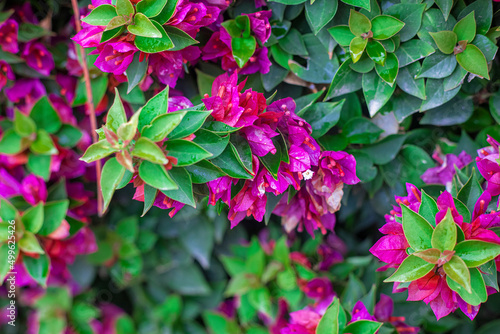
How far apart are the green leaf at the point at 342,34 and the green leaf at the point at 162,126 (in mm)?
374

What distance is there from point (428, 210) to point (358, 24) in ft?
1.19

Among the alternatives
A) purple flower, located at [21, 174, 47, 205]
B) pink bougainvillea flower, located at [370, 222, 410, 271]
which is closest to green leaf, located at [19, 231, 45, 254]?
purple flower, located at [21, 174, 47, 205]

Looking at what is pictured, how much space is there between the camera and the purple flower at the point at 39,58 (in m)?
1.00

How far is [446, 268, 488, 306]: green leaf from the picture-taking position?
0.62 m

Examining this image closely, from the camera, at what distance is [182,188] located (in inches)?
24.6

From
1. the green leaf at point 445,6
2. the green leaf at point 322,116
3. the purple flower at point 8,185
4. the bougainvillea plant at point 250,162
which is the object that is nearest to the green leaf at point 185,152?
the bougainvillea plant at point 250,162

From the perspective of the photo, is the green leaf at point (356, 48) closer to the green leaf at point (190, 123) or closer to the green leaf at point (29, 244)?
the green leaf at point (190, 123)

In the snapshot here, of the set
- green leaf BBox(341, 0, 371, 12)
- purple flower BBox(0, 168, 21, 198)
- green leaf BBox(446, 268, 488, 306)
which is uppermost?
green leaf BBox(341, 0, 371, 12)

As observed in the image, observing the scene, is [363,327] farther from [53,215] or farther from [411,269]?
[53,215]

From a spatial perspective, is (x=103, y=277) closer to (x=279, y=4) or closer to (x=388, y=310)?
(x=388, y=310)

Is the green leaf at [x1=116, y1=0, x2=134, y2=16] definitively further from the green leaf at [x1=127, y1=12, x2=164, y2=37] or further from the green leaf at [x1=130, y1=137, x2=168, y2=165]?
the green leaf at [x1=130, y1=137, x2=168, y2=165]

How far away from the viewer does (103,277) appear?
133 centimetres

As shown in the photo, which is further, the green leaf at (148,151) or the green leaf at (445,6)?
the green leaf at (445,6)

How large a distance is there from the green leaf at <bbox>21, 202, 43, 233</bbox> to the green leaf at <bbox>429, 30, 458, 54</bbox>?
2.94 ft
